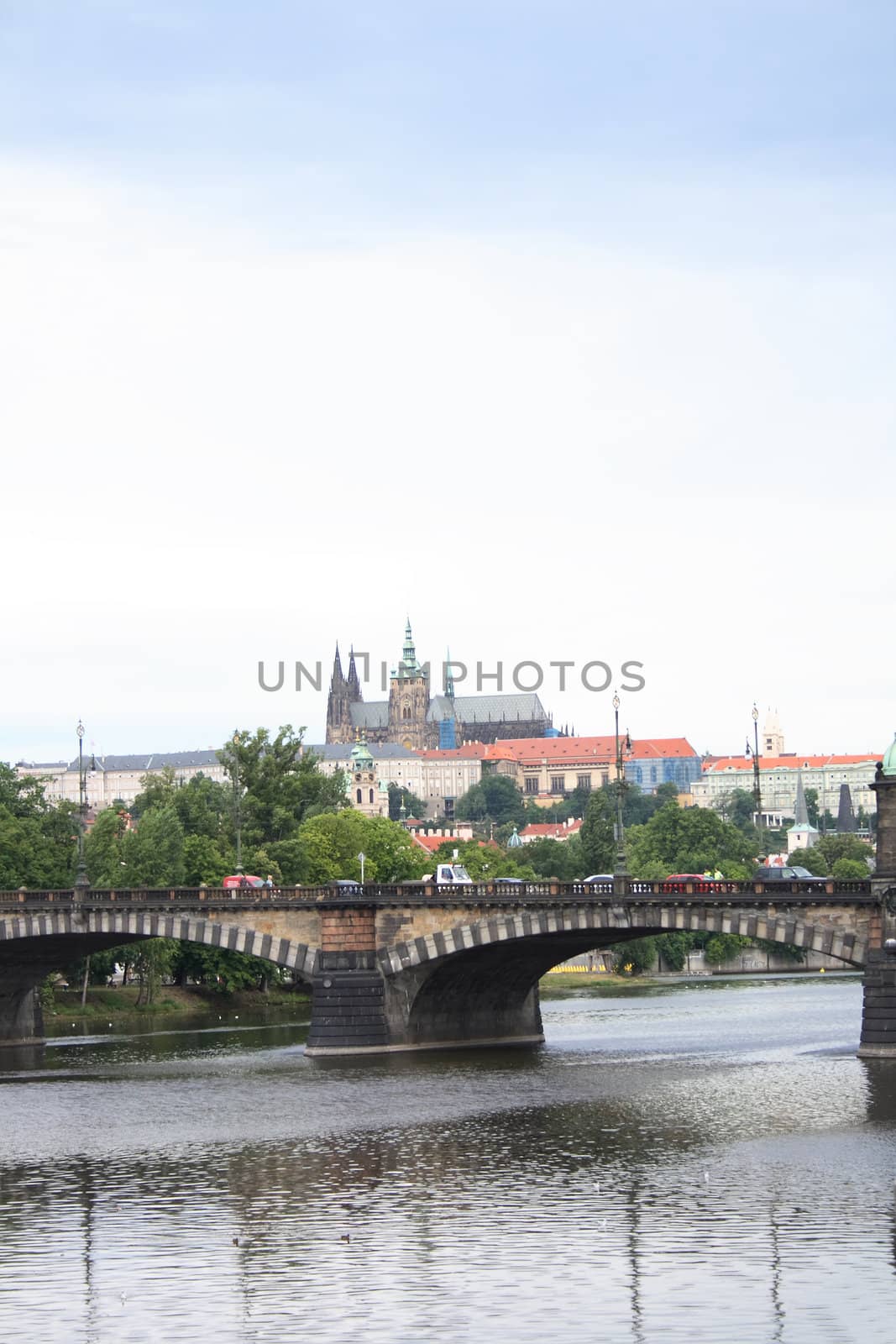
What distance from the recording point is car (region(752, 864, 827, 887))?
84.7 metres

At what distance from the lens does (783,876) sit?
109m

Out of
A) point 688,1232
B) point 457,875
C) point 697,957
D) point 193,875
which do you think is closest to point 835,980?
point 697,957

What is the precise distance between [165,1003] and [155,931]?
3564 centimetres

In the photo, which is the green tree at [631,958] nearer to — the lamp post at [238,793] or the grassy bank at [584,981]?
the grassy bank at [584,981]

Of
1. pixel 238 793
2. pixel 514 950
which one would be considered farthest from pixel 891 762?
pixel 238 793

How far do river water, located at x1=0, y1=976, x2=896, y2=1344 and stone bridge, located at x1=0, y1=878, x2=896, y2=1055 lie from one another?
359 centimetres

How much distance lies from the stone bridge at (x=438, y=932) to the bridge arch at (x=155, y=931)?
70mm

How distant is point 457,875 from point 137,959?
2726 cm

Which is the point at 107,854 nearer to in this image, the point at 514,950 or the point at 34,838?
the point at 34,838

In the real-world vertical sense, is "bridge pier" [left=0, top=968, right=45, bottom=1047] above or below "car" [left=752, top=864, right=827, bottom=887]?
below

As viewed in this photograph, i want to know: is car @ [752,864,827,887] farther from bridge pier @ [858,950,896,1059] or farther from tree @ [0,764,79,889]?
tree @ [0,764,79,889]

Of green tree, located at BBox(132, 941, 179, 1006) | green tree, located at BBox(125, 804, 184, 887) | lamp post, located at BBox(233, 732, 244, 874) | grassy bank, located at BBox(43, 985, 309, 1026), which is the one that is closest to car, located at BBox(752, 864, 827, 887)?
grassy bank, located at BBox(43, 985, 309, 1026)

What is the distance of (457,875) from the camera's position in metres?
109

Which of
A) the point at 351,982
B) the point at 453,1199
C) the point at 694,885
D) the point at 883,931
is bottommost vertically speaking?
the point at 453,1199
